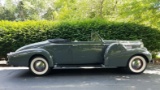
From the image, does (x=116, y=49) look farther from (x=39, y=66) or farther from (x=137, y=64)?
(x=39, y=66)

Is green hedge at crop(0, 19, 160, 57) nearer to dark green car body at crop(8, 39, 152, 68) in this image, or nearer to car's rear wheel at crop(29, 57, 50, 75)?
dark green car body at crop(8, 39, 152, 68)

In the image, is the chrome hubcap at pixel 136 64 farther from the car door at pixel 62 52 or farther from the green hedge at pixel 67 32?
the green hedge at pixel 67 32

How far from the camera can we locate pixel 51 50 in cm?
536

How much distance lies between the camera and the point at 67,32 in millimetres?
7555

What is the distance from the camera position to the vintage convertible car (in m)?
5.28

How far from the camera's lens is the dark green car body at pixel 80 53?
5277 millimetres

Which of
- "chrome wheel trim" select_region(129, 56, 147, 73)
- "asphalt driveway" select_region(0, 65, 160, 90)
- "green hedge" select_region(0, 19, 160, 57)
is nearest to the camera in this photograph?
"asphalt driveway" select_region(0, 65, 160, 90)

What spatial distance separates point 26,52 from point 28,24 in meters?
2.52

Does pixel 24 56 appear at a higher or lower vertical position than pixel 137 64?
higher

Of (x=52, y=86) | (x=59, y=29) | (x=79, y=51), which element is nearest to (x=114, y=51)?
(x=79, y=51)

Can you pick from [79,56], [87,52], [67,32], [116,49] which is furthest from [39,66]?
[67,32]

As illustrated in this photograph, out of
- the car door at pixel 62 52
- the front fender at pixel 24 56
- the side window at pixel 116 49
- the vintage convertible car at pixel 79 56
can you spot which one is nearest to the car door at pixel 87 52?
the vintage convertible car at pixel 79 56

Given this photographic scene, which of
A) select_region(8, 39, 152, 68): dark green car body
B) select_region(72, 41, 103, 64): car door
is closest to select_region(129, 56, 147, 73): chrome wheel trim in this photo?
select_region(8, 39, 152, 68): dark green car body

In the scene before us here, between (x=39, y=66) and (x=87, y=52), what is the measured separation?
1.28m
